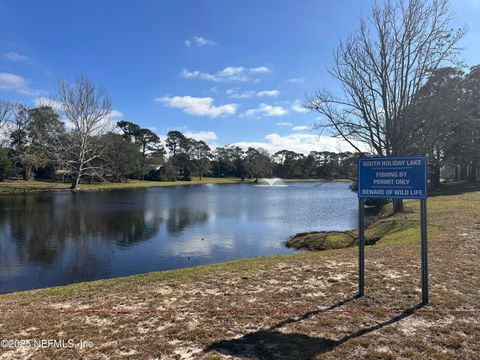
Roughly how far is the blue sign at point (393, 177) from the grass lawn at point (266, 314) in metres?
1.83

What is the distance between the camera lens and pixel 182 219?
24703mm

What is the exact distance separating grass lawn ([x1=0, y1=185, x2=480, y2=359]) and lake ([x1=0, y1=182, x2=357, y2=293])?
4.78 m

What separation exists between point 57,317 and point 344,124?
18.8 meters

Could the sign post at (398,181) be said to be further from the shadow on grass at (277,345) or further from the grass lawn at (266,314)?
the shadow on grass at (277,345)

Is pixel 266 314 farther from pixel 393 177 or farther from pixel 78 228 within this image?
pixel 78 228

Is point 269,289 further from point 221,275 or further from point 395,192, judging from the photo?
point 395,192

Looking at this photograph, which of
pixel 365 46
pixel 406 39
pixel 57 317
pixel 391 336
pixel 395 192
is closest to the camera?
pixel 391 336

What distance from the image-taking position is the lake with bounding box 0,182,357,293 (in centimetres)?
1238

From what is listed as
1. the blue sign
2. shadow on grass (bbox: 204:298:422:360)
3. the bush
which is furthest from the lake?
the bush

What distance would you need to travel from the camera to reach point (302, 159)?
119 m

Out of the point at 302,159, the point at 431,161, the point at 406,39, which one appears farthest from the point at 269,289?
the point at 302,159

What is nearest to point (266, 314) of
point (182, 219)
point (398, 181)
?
point (398, 181)

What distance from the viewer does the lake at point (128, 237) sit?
12383 millimetres

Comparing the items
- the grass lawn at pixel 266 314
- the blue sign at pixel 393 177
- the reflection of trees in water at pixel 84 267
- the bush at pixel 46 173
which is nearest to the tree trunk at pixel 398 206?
the grass lawn at pixel 266 314
